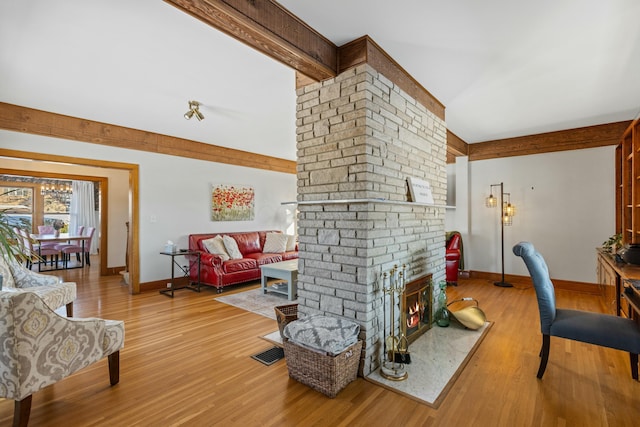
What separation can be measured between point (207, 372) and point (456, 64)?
11.1ft

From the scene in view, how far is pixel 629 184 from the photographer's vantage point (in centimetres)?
394

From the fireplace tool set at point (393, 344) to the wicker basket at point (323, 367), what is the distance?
0.27m

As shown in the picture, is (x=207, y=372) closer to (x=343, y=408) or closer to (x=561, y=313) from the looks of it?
(x=343, y=408)

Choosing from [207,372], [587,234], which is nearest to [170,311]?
[207,372]

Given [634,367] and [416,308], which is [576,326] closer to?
[634,367]

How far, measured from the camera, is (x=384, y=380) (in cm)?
228

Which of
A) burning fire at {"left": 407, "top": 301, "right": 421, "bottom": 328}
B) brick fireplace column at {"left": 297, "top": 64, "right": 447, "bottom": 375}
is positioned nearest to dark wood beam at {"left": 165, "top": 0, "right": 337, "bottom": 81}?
brick fireplace column at {"left": 297, "top": 64, "right": 447, "bottom": 375}

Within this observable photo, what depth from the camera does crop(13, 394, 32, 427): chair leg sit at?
1727 millimetres

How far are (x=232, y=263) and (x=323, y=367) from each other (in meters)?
3.40

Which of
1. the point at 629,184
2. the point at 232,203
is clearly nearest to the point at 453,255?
the point at 629,184

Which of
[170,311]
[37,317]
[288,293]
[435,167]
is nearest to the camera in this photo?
[37,317]

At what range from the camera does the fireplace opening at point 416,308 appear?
2812 millimetres

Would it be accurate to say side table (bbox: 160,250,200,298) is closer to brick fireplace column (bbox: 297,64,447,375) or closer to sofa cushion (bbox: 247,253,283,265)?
sofa cushion (bbox: 247,253,283,265)

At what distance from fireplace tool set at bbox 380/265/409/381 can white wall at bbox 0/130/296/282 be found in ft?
13.8
